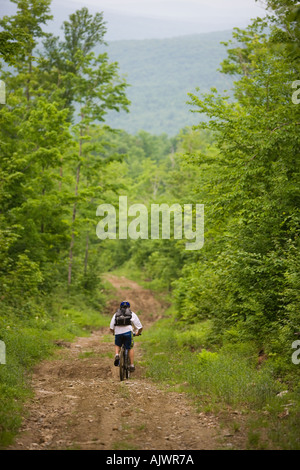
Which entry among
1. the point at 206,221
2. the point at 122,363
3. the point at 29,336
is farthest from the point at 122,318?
the point at 206,221

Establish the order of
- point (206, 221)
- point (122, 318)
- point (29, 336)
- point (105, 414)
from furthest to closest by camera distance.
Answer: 1. point (206, 221)
2. point (29, 336)
3. point (122, 318)
4. point (105, 414)

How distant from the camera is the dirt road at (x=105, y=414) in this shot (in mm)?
6805

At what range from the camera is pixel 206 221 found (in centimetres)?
1639

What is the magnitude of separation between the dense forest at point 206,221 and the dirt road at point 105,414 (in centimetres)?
50

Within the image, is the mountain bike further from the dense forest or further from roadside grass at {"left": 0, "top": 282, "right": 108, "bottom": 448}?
roadside grass at {"left": 0, "top": 282, "right": 108, "bottom": 448}

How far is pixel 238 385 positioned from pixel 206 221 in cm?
804

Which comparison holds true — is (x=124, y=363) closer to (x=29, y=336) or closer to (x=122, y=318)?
(x=122, y=318)

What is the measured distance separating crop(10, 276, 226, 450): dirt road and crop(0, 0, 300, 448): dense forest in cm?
50

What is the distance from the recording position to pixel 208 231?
63.9 ft

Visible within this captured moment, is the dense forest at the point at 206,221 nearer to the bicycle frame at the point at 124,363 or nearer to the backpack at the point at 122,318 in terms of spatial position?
the bicycle frame at the point at 124,363

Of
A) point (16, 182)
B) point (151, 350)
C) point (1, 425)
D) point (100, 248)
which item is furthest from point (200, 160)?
point (100, 248)

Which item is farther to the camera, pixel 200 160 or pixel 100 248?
pixel 100 248
